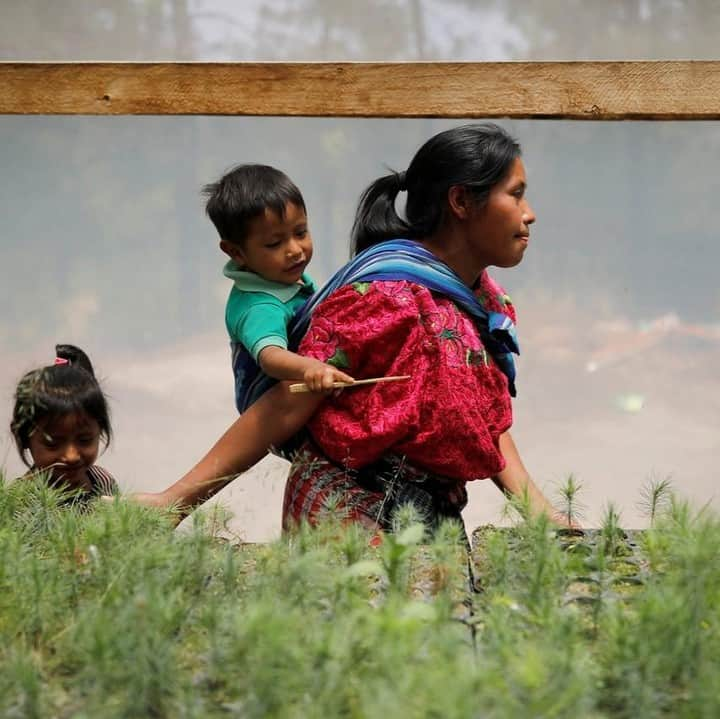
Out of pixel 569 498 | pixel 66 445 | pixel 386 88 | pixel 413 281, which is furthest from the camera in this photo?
pixel 386 88

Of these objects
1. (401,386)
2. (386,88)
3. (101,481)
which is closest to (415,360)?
(401,386)

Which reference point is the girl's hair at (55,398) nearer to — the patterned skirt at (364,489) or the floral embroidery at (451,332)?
the patterned skirt at (364,489)

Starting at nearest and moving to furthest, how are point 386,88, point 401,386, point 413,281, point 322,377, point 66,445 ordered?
point 322,377 < point 401,386 < point 413,281 < point 66,445 < point 386,88

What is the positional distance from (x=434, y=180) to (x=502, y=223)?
→ 232 mm

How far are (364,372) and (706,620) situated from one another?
4.39 feet

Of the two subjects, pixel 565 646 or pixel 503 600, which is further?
pixel 503 600

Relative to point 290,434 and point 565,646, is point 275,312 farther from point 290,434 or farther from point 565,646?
point 565,646

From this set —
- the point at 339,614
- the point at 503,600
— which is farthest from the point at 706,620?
the point at 339,614

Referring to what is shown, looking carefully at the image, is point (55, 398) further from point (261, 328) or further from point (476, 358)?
point (476, 358)

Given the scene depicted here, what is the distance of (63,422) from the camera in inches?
143

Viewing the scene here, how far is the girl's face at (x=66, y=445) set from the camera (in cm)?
363

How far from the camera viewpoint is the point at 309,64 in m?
3.84

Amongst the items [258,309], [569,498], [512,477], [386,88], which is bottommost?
[569,498]

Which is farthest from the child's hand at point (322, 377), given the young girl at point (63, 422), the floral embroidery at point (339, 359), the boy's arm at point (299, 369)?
the young girl at point (63, 422)
